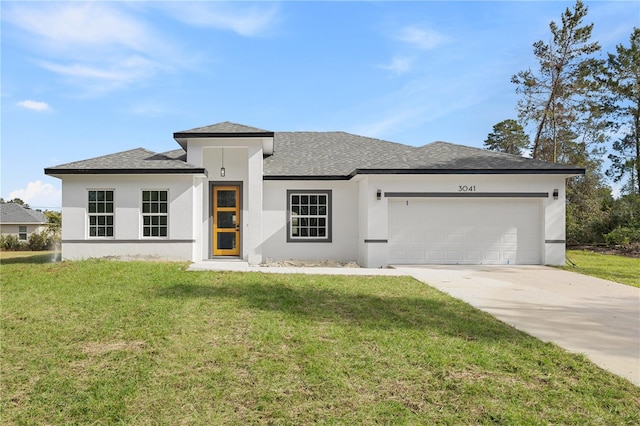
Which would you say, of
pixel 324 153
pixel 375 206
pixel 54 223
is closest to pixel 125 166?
pixel 324 153

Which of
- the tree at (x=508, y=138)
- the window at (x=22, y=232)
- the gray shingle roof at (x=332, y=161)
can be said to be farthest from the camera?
the tree at (x=508, y=138)

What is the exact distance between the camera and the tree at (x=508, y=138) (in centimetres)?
4134

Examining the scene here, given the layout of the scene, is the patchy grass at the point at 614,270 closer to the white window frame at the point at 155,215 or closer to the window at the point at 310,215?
the window at the point at 310,215

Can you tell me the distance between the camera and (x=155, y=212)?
13.6m

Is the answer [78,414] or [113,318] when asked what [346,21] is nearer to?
[113,318]

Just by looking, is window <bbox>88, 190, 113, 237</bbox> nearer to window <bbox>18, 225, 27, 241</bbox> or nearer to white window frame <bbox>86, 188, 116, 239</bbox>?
white window frame <bbox>86, 188, 116, 239</bbox>

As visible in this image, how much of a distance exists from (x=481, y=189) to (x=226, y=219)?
9.25 m

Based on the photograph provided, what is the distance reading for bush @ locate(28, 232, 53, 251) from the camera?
26.6m

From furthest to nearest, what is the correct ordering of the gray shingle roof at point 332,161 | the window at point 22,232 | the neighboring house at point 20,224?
1. the window at point 22,232
2. the neighboring house at point 20,224
3. the gray shingle roof at point 332,161

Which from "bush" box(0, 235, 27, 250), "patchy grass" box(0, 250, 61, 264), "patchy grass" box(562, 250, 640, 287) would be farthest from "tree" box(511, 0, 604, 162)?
"bush" box(0, 235, 27, 250)

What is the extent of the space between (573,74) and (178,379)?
29.4 meters

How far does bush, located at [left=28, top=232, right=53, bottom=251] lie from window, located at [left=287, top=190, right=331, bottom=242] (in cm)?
2086

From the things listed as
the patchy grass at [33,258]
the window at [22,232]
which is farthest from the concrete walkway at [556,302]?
the window at [22,232]

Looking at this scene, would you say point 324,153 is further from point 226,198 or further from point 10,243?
point 10,243
